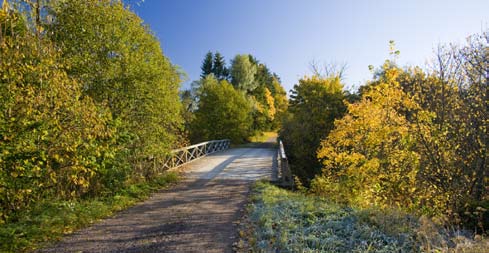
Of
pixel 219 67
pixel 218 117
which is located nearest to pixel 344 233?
pixel 218 117

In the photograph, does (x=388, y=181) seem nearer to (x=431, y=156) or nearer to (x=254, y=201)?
(x=431, y=156)

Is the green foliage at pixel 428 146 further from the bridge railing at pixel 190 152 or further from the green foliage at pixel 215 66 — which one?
the green foliage at pixel 215 66

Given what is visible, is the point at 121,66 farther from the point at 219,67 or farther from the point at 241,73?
the point at 219,67

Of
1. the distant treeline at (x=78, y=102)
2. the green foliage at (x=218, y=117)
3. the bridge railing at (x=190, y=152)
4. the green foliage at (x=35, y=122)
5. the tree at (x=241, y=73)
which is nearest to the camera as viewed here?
the green foliage at (x=35, y=122)

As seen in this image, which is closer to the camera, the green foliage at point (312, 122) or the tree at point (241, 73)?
the green foliage at point (312, 122)

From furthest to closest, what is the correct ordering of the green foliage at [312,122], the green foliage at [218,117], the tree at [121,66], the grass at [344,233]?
the green foliage at [218,117], the green foliage at [312,122], the tree at [121,66], the grass at [344,233]

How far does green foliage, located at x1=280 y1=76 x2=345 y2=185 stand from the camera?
1767cm

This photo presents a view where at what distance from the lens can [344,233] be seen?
14.3ft

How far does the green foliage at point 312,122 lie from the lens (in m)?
17.7

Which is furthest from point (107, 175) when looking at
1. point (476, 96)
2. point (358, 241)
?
point (476, 96)

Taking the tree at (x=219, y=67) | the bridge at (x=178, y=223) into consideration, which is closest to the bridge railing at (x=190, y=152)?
the bridge at (x=178, y=223)

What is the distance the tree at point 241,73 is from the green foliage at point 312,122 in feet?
54.4

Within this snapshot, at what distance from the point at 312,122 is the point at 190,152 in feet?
28.2

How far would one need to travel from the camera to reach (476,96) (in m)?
7.09
